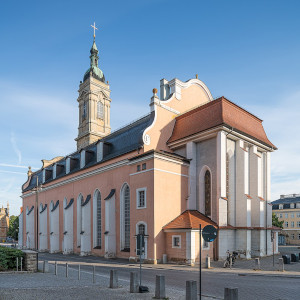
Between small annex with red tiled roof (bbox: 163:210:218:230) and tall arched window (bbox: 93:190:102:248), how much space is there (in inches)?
405

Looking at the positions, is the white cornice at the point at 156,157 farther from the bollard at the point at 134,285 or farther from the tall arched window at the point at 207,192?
the bollard at the point at 134,285

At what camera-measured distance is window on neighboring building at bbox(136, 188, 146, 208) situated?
24.4 metres

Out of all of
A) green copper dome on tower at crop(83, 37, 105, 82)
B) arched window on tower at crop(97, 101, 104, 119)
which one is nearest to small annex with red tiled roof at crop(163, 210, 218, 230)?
arched window on tower at crop(97, 101, 104, 119)

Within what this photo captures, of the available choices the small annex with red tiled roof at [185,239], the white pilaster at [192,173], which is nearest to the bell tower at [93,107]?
the white pilaster at [192,173]

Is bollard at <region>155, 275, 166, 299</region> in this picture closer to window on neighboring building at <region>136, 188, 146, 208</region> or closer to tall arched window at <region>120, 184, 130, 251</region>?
window on neighboring building at <region>136, 188, 146, 208</region>

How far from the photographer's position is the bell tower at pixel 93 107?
55594 mm

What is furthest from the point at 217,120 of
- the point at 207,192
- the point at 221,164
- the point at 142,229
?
the point at 142,229

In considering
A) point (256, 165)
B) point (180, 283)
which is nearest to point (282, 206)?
point (256, 165)

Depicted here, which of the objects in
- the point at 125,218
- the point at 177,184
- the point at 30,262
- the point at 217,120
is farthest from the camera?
the point at 125,218

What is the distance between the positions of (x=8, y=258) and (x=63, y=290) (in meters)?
6.98

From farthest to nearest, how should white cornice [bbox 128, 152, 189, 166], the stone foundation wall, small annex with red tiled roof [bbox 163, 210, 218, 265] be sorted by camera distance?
1. white cornice [bbox 128, 152, 189, 166]
2. small annex with red tiled roof [bbox 163, 210, 218, 265]
3. the stone foundation wall

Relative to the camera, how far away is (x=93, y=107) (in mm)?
56281

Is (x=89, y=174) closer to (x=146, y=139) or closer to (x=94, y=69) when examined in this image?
(x=146, y=139)

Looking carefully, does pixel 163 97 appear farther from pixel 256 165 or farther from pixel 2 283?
pixel 2 283
